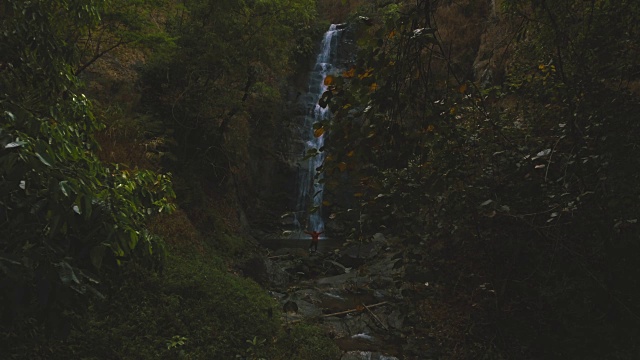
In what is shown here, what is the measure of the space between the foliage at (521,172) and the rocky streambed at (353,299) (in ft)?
2.65

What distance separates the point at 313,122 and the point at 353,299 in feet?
36.4

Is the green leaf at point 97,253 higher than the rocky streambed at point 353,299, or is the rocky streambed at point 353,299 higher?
the green leaf at point 97,253

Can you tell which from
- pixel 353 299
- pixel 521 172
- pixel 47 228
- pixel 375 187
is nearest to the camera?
pixel 47 228

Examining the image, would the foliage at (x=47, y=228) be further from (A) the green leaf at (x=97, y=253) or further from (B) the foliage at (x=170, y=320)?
(B) the foliage at (x=170, y=320)

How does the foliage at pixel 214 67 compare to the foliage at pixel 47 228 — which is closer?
the foliage at pixel 47 228

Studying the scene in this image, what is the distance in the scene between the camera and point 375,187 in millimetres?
2668

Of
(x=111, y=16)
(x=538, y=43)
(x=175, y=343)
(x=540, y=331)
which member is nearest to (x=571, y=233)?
(x=540, y=331)

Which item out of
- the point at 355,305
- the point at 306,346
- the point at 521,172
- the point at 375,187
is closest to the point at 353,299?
the point at 355,305

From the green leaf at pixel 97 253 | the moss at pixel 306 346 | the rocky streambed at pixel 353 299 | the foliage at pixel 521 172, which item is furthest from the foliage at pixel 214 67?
the green leaf at pixel 97 253

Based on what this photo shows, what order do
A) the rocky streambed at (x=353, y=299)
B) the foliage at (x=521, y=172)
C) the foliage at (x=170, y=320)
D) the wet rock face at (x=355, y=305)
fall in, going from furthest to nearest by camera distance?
the wet rock face at (x=355, y=305) → the rocky streambed at (x=353, y=299) → the foliage at (x=170, y=320) → the foliage at (x=521, y=172)

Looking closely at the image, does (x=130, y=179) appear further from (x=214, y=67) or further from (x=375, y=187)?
(x=214, y=67)

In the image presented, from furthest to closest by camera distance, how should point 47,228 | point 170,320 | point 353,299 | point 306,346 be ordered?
point 353,299, point 306,346, point 170,320, point 47,228

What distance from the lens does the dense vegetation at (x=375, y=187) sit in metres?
2.07

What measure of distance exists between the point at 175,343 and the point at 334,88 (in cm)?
506
